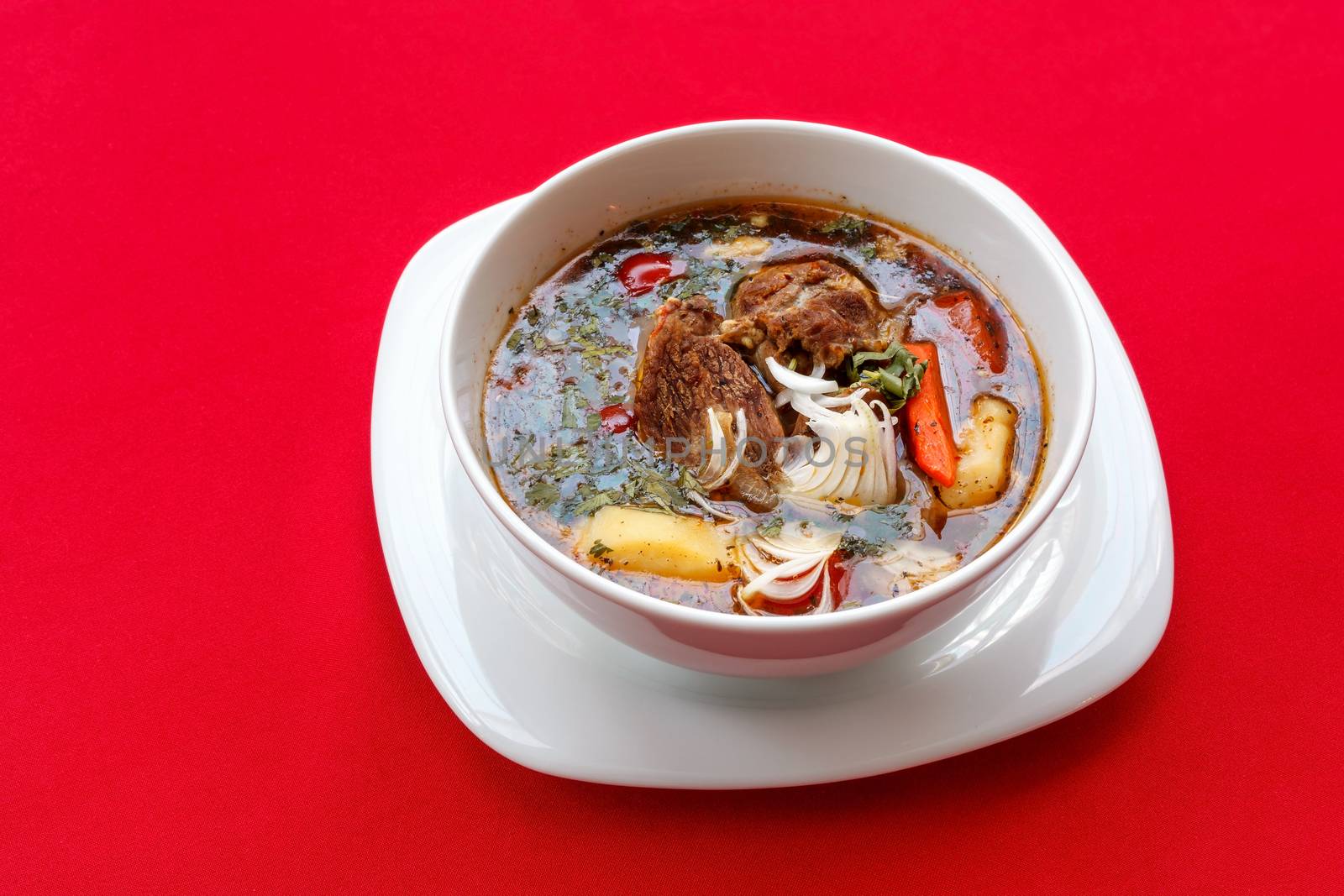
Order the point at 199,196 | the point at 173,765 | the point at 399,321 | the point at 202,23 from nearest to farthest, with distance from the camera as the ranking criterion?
the point at 173,765
the point at 399,321
the point at 199,196
the point at 202,23

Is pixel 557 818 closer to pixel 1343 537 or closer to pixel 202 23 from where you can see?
pixel 1343 537

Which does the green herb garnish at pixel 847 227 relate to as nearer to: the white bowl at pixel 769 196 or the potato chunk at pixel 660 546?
the white bowl at pixel 769 196

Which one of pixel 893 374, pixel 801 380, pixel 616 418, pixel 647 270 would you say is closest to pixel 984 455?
pixel 893 374

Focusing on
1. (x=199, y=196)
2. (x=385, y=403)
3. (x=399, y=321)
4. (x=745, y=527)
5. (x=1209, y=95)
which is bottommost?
(x=745, y=527)

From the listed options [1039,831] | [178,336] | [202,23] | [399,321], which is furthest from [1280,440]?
[202,23]

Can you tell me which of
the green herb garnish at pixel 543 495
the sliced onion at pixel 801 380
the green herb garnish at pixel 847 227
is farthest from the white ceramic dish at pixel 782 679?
the green herb garnish at pixel 847 227

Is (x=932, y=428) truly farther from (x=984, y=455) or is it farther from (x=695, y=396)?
(x=695, y=396)
